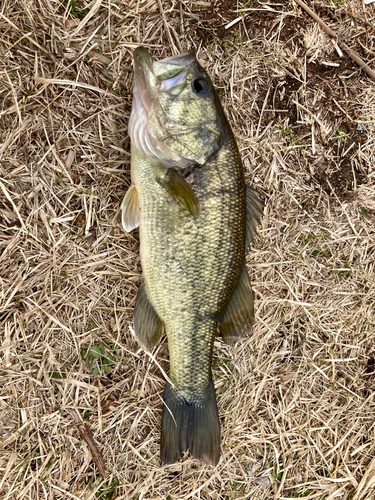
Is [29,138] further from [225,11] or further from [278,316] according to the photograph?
[278,316]

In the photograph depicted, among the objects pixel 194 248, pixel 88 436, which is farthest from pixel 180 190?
pixel 88 436

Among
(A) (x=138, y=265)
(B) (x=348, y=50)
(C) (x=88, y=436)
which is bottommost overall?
(C) (x=88, y=436)

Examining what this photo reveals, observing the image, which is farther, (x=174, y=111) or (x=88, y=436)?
(x=88, y=436)

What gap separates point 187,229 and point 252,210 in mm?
433

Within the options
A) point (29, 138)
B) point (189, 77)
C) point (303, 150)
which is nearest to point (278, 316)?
point (303, 150)

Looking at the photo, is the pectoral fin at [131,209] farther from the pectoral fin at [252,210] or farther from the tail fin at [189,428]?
the tail fin at [189,428]

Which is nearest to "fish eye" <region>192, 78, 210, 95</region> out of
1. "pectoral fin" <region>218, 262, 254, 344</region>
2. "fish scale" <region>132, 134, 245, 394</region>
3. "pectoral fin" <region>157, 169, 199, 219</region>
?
"fish scale" <region>132, 134, 245, 394</region>

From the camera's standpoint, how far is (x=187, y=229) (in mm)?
1882

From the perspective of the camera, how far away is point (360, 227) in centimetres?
257

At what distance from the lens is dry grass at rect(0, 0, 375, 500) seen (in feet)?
6.87

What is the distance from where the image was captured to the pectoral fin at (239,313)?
6.95 feet

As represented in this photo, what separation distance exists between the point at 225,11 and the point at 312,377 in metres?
2.42

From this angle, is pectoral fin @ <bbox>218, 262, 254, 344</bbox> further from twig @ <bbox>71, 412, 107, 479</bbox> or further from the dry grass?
twig @ <bbox>71, 412, 107, 479</bbox>

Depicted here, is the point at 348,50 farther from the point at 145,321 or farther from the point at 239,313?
the point at 145,321
